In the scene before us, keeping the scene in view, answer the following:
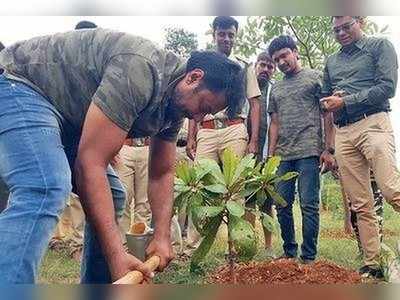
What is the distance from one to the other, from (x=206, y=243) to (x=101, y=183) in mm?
413

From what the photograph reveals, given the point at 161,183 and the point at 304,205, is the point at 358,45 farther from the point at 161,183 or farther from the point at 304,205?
the point at 161,183

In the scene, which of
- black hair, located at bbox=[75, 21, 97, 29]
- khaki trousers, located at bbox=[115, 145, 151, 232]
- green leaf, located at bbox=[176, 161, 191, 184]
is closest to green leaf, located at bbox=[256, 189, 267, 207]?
green leaf, located at bbox=[176, 161, 191, 184]

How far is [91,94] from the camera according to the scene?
5.59ft

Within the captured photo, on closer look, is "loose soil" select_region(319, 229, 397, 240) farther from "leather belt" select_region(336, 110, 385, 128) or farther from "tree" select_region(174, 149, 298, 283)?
"leather belt" select_region(336, 110, 385, 128)

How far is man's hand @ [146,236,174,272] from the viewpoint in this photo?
5.88 ft

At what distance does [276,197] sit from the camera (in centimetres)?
193

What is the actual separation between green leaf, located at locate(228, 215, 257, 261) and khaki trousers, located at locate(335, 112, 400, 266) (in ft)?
1.16

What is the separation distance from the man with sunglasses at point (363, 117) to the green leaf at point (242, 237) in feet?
1.16

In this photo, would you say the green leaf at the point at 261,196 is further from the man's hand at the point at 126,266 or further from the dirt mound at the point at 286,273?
the man's hand at the point at 126,266

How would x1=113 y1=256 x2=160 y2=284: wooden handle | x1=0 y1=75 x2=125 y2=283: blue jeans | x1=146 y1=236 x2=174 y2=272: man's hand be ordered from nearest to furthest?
x1=0 y1=75 x2=125 y2=283: blue jeans
x1=113 y1=256 x2=160 y2=284: wooden handle
x1=146 y1=236 x2=174 y2=272: man's hand

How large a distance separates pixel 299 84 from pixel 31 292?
105 centimetres

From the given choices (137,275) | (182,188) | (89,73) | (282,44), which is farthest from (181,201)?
(282,44)
